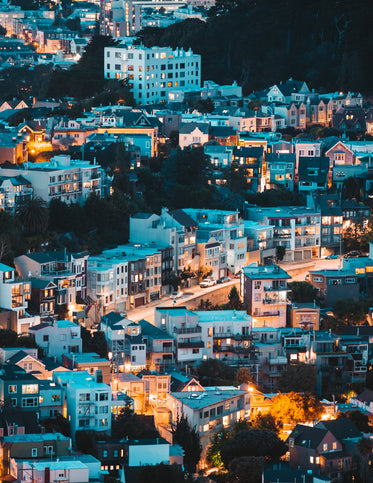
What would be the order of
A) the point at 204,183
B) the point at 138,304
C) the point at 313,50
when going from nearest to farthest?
the point at 138,304, the point at 204,183, the point at 313,50

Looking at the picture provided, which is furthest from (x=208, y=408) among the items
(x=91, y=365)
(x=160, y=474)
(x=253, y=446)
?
(x=160, y=474)

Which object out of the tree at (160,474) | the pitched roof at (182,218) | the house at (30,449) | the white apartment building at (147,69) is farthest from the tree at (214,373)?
the white apartment building at (147,69)

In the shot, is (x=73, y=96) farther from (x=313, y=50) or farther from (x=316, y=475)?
(x=316, y=475)

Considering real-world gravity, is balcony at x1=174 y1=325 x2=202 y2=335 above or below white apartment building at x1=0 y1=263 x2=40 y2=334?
below

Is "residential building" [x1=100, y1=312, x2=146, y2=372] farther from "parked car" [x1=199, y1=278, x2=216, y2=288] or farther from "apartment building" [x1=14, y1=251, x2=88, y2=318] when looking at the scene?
"parked car" [x1=199, y1=278, x2=216, y2=288]

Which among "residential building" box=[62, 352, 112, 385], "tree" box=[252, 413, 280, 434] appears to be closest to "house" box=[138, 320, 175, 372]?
"residential building" box=[62, 352, 112, 385]

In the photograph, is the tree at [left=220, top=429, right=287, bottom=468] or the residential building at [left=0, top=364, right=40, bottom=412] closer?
the tree at [left=220, top=429, right=287, bottom=468]

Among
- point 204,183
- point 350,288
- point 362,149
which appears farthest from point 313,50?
point 350,288
